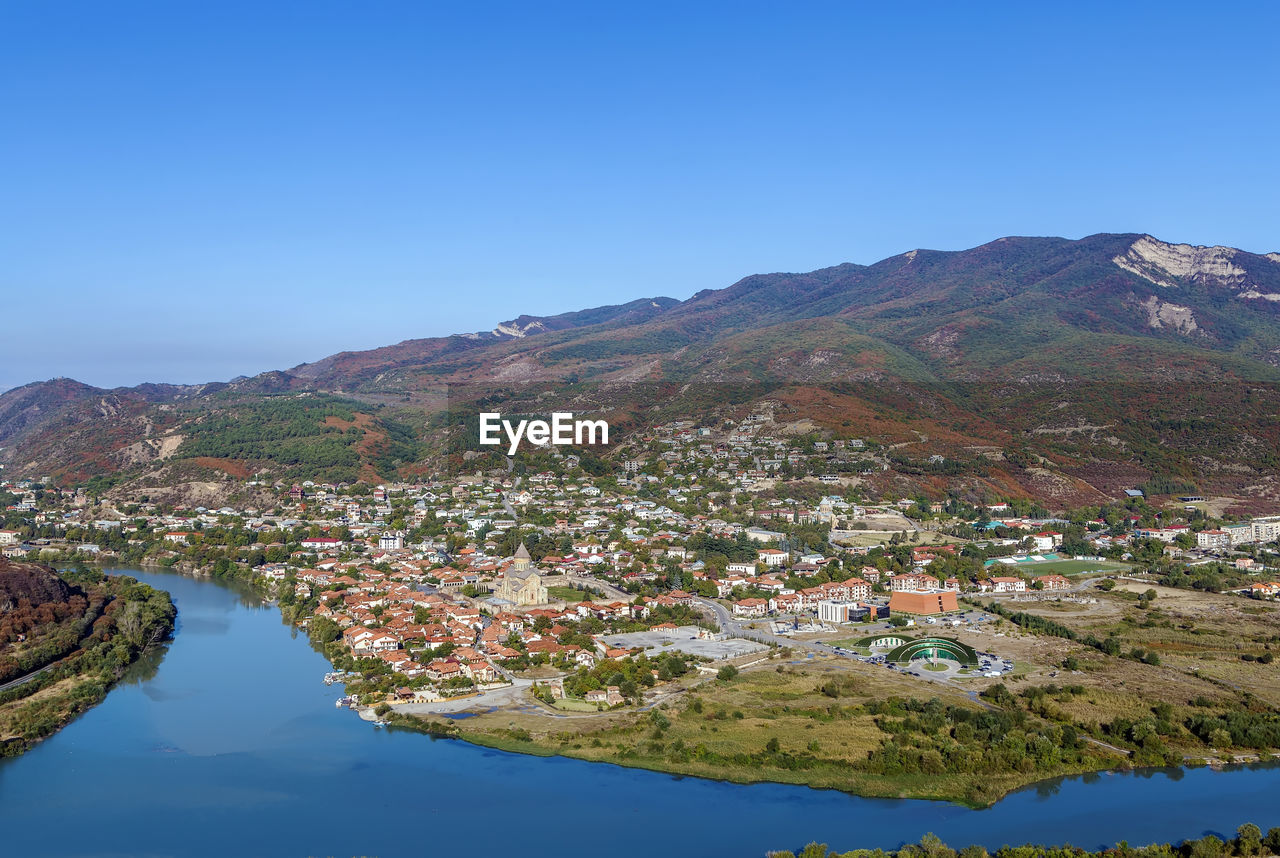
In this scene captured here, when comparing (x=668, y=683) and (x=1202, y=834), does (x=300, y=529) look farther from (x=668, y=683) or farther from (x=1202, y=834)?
(x=1202, y=834)

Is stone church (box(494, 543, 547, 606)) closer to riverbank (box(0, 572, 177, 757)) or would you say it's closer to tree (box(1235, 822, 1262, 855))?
riverbank (box(0, 572, 177, 757))

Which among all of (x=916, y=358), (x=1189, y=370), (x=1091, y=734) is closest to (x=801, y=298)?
(x=916, y=358)

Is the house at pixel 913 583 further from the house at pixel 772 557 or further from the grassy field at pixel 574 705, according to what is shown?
the grassy field at pixel 574 705

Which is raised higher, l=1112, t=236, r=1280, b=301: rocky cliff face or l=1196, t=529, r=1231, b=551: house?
l=1112, t=236, r=1280, b=301: rocky cliff face

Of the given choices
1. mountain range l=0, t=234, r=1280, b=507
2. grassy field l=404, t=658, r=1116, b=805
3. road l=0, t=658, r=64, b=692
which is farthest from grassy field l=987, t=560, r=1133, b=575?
road l=0, t=658, r=64, b=692

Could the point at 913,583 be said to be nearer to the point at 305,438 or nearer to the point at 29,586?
the point at 29,586
